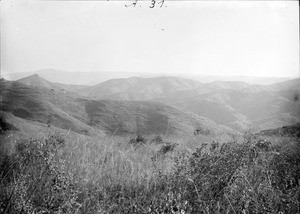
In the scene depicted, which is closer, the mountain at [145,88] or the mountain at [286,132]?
the mountain at [286,132]

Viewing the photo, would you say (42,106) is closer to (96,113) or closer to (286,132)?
(96,113)

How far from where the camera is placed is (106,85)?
195875 millimetres

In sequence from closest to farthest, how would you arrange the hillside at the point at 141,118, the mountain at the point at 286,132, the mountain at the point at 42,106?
the mountain at the point at 286,132 → the mountain at the point at 42,106 → the hillside at the point at 141,118

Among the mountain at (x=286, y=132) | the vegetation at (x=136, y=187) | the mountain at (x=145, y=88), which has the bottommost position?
the mountain at (x=145, y=88)

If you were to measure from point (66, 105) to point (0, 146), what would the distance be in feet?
212

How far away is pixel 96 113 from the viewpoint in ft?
229

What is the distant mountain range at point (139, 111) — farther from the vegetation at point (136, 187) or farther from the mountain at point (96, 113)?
the vegetation at point (136, 187)

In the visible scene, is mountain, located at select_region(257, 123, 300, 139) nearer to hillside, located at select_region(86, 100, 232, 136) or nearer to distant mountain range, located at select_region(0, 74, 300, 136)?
distant mountain range, located at select_region(0, 74, 300, 136)

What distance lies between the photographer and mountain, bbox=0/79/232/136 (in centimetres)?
5331

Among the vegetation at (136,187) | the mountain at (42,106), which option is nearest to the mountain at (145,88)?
the mountain at (42,106)

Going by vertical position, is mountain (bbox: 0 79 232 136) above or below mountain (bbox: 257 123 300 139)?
below

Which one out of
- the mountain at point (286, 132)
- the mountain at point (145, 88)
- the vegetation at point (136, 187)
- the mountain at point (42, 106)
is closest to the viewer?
the vegetation at point (136, 187)

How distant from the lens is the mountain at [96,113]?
175ft

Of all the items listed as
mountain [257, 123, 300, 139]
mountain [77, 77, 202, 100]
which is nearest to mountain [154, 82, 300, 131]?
mountain [77, 77, 202, 100]
